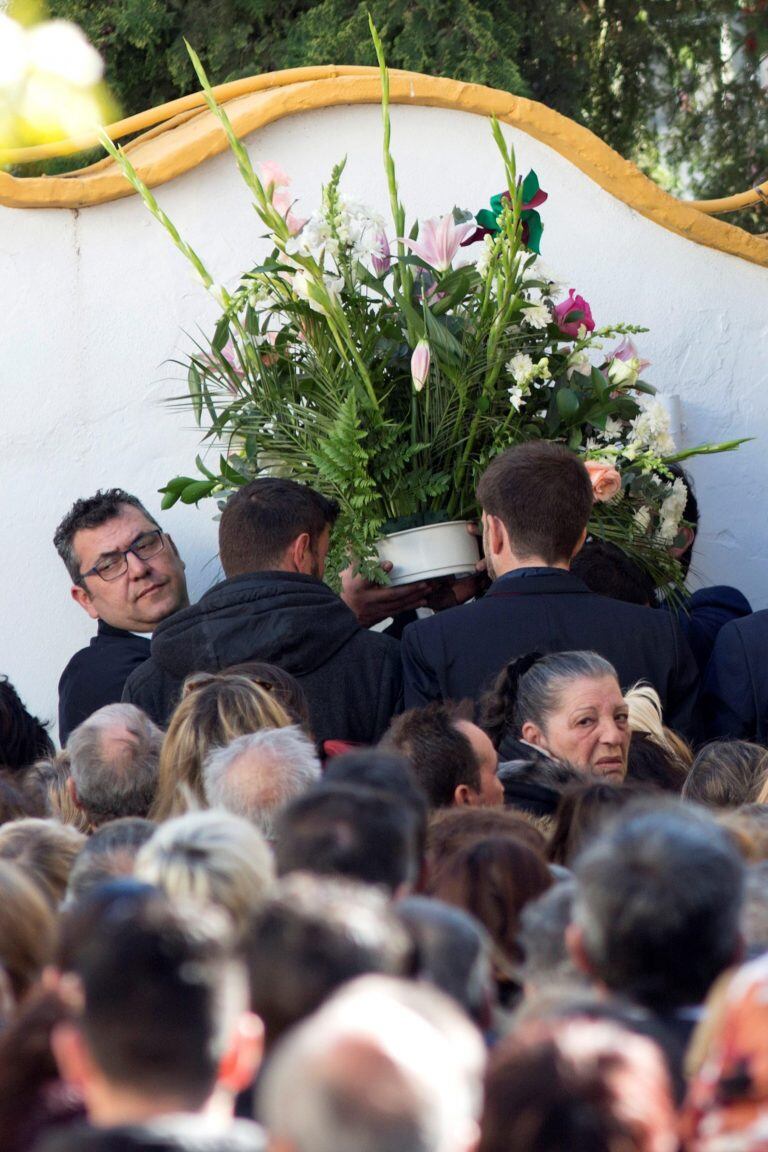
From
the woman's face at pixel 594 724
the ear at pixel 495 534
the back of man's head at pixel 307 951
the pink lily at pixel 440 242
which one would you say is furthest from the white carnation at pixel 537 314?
the back of man's head at pixel 307 951

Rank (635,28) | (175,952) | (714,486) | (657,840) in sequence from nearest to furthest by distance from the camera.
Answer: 1. (175,952)
2. (657,840)
3. (714,486)
4. (635,28)

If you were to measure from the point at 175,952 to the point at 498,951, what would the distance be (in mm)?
708

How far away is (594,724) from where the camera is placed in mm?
3346

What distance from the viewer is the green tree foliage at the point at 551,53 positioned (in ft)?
18.9

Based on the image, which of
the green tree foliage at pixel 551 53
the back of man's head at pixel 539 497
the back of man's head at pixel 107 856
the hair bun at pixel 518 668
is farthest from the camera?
the green tree foliage at pixel 551 53

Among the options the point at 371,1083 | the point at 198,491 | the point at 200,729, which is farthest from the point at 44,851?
the point at 198,491

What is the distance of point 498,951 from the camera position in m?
2.07

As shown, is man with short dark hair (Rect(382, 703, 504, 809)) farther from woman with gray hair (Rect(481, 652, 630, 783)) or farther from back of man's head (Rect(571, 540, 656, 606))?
back of man's head (Rect(571, 540, 656, 606))

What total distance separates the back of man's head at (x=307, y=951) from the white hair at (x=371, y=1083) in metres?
0.17

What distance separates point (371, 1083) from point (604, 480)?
2.84m

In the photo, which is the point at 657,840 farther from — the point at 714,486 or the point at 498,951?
the point at 714,486

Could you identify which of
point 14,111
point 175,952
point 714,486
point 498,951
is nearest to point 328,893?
point 175,952

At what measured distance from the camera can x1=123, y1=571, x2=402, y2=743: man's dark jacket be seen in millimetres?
3707

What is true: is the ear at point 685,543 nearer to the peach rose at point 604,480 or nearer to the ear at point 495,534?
the peach rose at point 604,480
